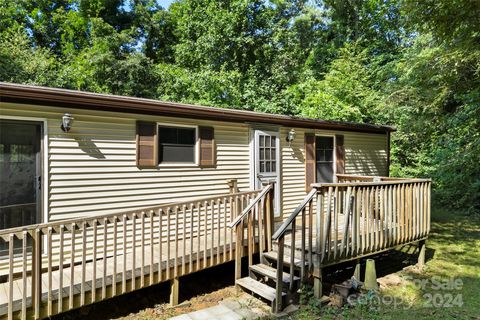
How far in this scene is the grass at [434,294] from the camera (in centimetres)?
373

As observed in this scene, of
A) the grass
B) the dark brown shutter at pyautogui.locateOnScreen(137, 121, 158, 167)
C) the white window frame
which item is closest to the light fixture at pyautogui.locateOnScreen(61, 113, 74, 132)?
the dark brown shutter at pyautogui.locateOnScreen(137, 121, 158, 167)

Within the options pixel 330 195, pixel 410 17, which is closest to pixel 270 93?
pixel 410 17

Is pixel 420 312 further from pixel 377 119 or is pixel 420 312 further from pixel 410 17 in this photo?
pixel 377 119

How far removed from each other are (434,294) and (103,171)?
522cm

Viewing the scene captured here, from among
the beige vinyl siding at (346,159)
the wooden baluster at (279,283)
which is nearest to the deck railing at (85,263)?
the wooden baluster at (279,283)

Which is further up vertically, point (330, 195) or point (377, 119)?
point (377, 119)

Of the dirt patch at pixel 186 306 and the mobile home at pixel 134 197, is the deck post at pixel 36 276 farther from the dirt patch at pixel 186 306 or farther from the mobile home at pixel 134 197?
the dirt patch at pixel 186 306

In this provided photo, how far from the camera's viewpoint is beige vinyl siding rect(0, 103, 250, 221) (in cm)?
434

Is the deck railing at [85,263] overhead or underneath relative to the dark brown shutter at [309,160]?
underneath

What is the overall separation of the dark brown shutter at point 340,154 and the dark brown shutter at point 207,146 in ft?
12.0

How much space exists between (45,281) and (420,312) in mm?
4568

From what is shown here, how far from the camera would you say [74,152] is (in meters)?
4.51

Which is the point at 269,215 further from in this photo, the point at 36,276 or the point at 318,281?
the point at 36,276

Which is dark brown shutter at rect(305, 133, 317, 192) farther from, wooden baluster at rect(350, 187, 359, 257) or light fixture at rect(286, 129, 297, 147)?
wooden baluster at rect(350, 187, 359, 257)
